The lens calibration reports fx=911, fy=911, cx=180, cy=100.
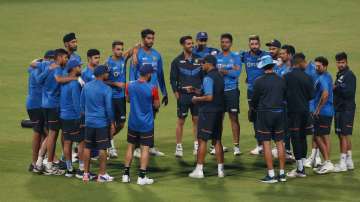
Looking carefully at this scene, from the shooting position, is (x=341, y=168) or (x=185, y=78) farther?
(x=185, y=78)

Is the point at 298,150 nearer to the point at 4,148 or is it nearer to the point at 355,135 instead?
the point at 355,135

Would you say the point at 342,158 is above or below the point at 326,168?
above

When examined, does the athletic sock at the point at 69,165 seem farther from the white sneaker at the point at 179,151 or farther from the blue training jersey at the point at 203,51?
the blue training jersey at the point at 203,51

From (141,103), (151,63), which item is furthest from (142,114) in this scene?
(151,63)

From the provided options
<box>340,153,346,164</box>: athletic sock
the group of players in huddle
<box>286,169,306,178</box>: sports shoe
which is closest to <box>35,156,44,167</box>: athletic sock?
Answer: the group of players in huddle

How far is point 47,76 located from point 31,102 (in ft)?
2.50

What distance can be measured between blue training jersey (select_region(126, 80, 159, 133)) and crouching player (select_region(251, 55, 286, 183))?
1879mm

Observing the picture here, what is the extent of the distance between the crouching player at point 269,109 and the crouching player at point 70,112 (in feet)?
10.6

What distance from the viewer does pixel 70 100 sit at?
16.8m

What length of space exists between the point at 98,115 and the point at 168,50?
50.4 ft

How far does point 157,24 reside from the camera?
3556cm

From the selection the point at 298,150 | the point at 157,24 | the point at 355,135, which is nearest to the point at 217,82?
the point at 298,150

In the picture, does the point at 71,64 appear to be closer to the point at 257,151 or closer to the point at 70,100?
the point at 70,100

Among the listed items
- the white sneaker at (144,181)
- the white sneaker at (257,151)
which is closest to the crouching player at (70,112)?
the white sneaker at (144,181)
